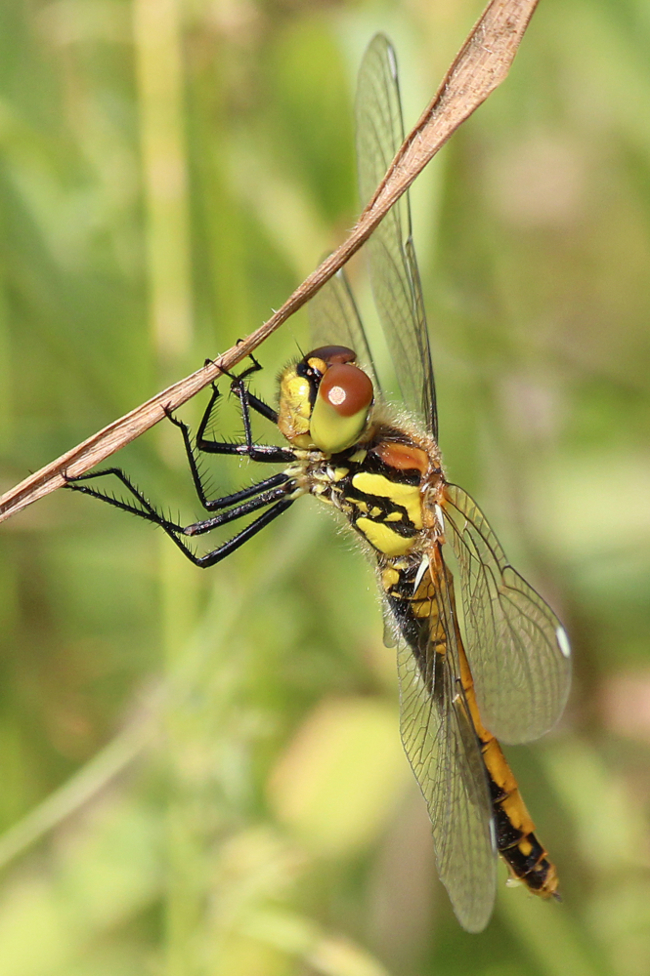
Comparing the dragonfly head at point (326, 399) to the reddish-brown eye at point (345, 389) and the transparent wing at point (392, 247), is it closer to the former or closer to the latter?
the reddish-brown eye at point (345, 389)

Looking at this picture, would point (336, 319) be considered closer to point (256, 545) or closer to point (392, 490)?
point (392, 490)

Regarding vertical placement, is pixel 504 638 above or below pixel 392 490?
below

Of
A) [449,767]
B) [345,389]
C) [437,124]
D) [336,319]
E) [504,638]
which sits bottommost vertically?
[449,767]

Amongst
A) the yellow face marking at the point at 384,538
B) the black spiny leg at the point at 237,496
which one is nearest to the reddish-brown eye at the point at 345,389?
the black spiny leg at the point at 237,496

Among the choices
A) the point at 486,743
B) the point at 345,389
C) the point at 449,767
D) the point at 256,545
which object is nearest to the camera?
the point at 345,389

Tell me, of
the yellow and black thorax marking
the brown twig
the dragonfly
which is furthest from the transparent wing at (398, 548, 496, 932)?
the brown twig

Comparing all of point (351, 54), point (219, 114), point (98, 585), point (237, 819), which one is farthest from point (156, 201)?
point (237, 819)

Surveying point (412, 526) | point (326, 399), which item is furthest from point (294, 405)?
point (412, 526)

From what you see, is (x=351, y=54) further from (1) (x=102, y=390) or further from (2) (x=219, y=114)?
(1) (x=102, y=390)
